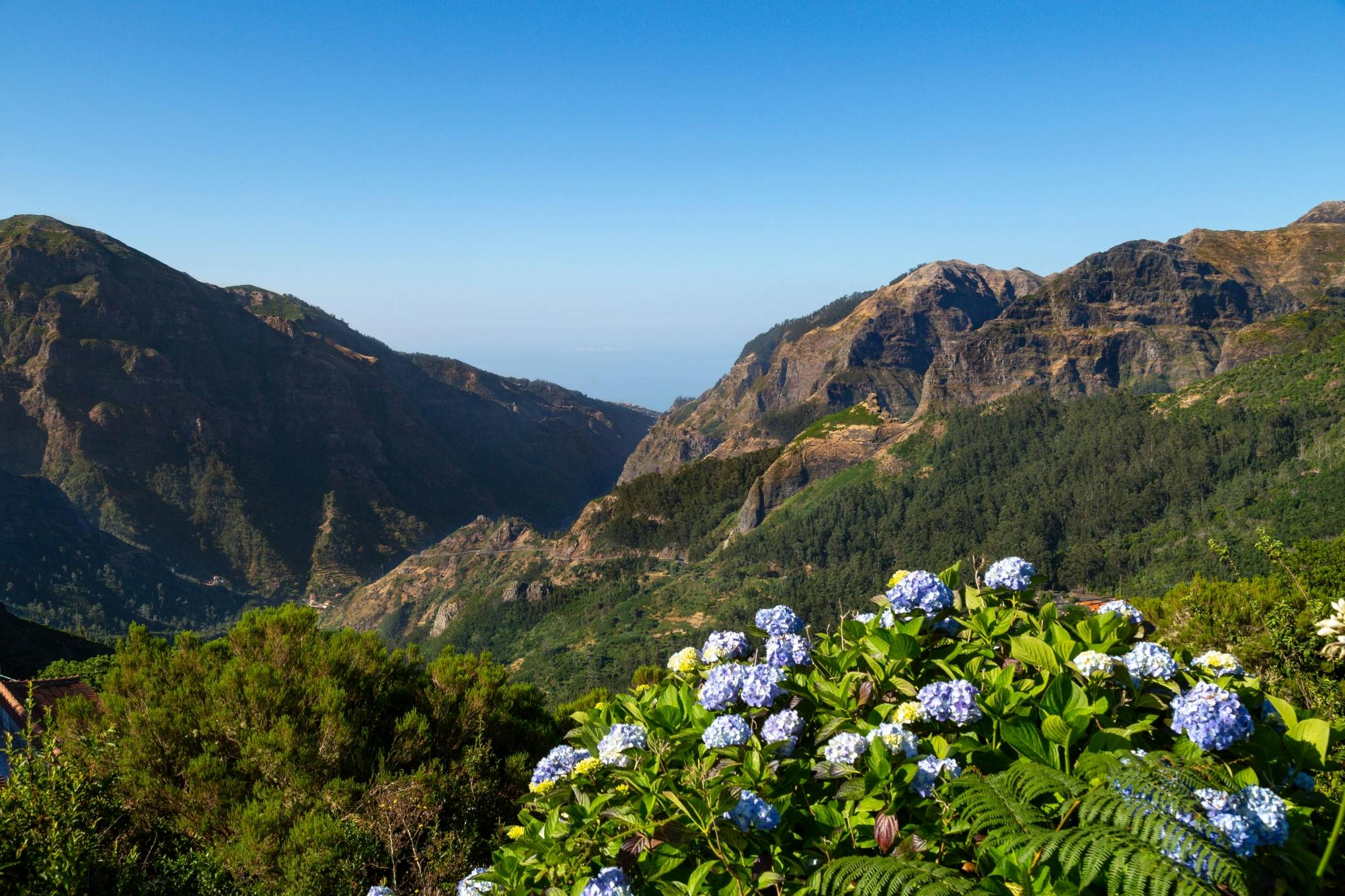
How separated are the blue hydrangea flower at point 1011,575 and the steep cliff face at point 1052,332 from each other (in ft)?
275

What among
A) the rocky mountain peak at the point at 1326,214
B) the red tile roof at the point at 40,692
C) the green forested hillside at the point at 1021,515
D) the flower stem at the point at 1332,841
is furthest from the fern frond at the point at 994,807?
the rocky mountain peak at the point at 1326,214

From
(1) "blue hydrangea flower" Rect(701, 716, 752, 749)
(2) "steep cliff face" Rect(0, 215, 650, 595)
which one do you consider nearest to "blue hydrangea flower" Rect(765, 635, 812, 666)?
(1) "blue hydrangea flower" Rect(701, 716, 752, 749)

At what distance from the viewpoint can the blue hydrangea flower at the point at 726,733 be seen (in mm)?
3018

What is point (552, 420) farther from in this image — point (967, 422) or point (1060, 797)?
point (1060, 797)

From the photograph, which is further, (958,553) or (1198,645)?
(958,553)

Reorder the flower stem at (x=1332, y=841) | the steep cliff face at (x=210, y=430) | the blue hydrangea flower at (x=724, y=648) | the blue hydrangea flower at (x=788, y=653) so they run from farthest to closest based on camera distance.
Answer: the steep cliff face at (x=210, y=430)
the blue hydrangea flower at (x=724, y=648)
the blue hydrangea flower at (x=788, y=653)
the flower stem at (x=1332, y=841)

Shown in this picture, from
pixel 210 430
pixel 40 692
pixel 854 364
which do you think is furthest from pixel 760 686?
pixel 210 430

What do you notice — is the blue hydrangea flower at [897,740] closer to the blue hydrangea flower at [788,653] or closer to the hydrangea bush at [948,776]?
the hydrangea bush at [948,776]

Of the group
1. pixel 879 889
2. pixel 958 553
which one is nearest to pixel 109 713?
pixel 879 889

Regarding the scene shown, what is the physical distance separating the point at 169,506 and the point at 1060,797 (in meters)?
136

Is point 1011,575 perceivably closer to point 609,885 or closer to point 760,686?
point 760,686

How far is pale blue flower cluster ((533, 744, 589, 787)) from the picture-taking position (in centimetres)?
349

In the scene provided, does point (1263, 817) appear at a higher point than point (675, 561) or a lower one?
higher

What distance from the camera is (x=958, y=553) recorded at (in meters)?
53.3
